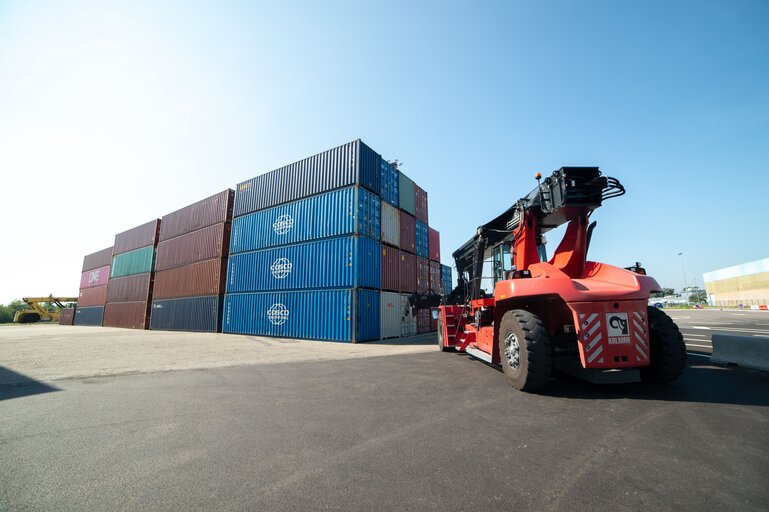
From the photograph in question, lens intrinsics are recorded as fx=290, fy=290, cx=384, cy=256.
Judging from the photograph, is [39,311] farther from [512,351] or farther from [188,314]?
[512,351]

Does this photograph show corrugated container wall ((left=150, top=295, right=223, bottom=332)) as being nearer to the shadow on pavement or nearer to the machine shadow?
the shadow on pavement

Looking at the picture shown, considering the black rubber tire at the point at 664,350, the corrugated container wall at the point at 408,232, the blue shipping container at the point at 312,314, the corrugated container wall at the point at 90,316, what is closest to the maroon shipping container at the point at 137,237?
the corrugated container wall at the point at 90,316

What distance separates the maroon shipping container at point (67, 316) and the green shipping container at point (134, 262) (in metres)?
19.9

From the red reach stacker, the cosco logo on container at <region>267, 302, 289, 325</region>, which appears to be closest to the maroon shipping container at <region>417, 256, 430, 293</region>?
the cosco logo on container at <region>267, 302, 289, 325</region>

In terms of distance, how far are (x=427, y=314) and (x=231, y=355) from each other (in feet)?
49.1

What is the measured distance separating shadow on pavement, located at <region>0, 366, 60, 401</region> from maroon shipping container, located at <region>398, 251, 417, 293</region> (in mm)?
15385

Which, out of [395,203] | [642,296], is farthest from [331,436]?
[395,203]

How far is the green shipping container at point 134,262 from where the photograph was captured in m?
29.9

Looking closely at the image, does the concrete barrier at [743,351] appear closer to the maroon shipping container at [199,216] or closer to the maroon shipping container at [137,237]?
the maroon shipping container at [199,216]

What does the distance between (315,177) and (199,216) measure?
1365 centimetres

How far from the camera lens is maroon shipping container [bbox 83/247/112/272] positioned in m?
38.6

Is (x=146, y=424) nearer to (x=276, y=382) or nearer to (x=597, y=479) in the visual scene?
(x=276, y=382)

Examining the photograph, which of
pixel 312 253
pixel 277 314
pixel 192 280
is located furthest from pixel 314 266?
pixel 192 280

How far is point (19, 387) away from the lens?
595cm
